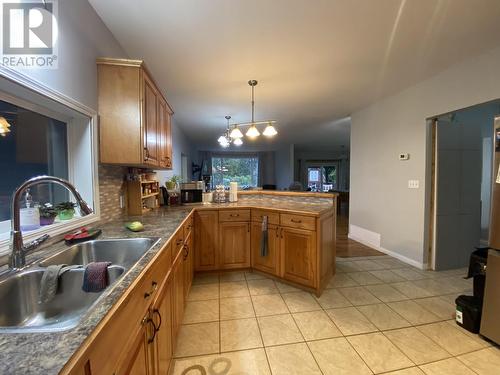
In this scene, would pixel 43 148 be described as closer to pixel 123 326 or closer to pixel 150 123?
pixel 150 123

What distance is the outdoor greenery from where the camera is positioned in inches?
388

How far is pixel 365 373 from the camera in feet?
4.68

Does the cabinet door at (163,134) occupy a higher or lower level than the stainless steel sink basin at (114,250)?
higher

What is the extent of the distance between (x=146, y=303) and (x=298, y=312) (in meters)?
1.53

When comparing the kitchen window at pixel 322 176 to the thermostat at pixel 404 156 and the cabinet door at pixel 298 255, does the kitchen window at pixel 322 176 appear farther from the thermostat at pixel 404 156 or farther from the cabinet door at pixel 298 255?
the cabinet door at pixel 298 255

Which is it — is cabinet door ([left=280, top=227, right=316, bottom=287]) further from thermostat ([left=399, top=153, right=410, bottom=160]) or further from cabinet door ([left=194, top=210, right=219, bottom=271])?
thermostat ([left=399, top=153, right=410, bottom=160])

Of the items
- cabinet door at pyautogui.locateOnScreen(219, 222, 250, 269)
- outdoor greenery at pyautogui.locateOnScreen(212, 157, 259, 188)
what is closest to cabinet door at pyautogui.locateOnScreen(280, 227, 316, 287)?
cabinet door at pyautogui.locateOnScreen(219, 222, 250, 269)

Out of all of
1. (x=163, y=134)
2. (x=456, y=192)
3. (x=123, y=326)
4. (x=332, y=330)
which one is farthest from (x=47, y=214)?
(x=456, y=192)

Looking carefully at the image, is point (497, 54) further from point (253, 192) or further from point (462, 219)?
point (253, 192)

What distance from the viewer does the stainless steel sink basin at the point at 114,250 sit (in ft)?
4.40

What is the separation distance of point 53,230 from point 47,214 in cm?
12

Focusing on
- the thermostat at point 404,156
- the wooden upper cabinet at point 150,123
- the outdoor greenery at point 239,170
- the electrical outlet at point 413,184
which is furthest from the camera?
the outdoor greenery at point 239,170

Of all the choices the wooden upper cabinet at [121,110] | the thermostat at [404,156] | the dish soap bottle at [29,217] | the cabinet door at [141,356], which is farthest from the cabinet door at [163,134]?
the thermostat at [404,156]

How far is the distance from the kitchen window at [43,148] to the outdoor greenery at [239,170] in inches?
320
